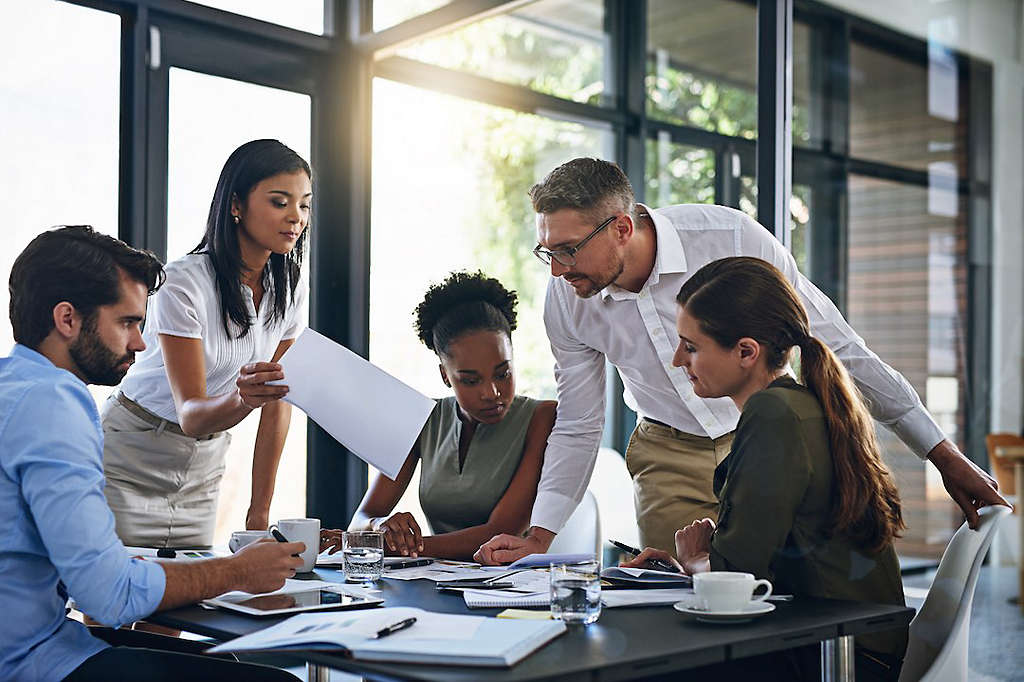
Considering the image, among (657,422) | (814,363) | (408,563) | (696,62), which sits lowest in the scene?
(408,563)

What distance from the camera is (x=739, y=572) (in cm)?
158

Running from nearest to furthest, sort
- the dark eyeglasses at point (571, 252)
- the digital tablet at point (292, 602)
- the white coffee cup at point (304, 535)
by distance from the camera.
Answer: the digital tablet at point (292, 602)
the white coffee cup at point (304, 535)
the dark eyeglasses at point (571, 252)

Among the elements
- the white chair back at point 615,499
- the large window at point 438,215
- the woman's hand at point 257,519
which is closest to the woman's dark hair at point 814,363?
the woman's hand at point 257,519

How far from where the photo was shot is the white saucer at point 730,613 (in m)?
1.44

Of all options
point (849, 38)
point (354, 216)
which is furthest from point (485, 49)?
point (849, 38)

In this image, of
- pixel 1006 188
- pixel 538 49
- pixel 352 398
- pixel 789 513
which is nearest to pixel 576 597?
pixel 789 513

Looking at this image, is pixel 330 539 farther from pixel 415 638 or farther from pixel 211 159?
pixel 211 159

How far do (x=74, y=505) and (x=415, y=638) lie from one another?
53cm

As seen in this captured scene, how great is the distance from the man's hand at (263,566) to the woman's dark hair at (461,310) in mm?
976

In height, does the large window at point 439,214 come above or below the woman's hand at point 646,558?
above

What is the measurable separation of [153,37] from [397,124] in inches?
38.1

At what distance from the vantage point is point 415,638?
52.1 inches

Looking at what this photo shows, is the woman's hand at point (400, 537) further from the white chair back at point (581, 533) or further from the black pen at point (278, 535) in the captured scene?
the white chair back at point (581, 533)

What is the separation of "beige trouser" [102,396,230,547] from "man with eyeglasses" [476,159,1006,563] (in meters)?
0.86
